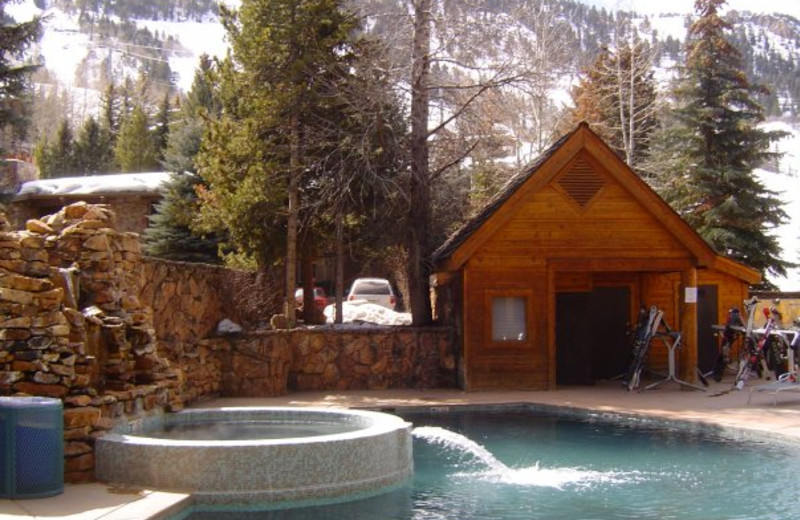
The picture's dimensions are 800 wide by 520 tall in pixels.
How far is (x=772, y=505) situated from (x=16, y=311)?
7.85 metres

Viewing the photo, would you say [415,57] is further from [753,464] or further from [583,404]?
[753,464]

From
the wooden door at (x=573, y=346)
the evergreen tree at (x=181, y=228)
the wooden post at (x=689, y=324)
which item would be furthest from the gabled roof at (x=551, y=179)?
the evergreen tree at (x=181, y=228)

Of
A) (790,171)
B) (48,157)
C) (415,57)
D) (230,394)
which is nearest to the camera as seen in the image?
(230,394)

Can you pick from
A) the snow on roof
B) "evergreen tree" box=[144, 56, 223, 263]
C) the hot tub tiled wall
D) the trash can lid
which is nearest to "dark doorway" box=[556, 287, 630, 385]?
the hot tub tiled wall

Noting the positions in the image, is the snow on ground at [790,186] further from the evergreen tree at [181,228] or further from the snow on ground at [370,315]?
the evergreen tree at [181,228]

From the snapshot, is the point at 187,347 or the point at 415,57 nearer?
the point at 187,347

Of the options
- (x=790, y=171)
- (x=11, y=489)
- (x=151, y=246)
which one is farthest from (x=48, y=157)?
(x=790, y=171)

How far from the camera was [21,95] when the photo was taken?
24562 millimetres

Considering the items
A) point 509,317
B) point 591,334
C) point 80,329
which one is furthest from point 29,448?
point 591,334

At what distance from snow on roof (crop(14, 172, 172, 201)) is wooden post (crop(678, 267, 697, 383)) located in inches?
853

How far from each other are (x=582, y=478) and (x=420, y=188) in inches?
455

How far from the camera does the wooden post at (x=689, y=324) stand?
19.7 meters

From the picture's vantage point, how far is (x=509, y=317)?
63.6ft

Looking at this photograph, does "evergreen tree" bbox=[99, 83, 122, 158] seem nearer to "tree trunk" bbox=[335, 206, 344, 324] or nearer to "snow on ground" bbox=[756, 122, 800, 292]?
"snow on ground" bbox=[756, 122, 800, 292]
